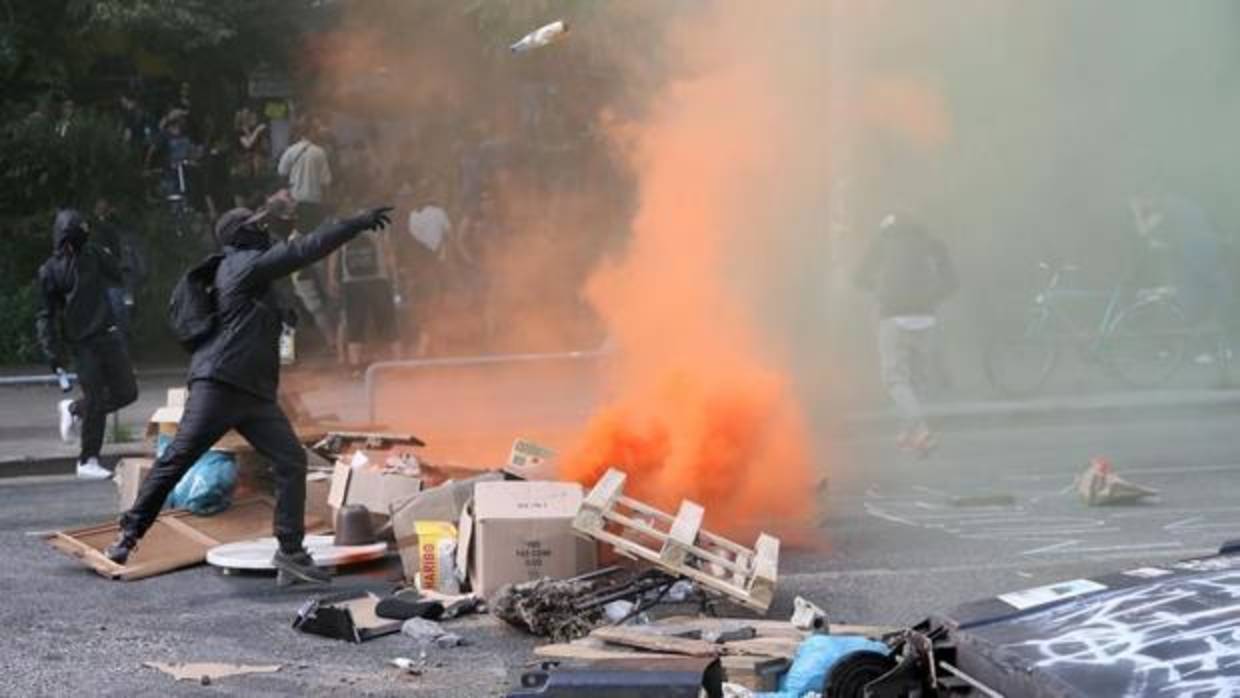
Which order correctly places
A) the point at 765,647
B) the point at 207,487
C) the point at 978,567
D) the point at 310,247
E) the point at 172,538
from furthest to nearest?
the point at 207,487
the point at 172,538
the point at 978,567
the point at 310,247
the point at 765,647

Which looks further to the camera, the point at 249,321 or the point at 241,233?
the point at 241,233

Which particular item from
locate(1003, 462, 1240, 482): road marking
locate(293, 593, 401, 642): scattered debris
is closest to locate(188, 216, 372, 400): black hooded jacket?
locate(293, 593, 401, 642): scattered debris

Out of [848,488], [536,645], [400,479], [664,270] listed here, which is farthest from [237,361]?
[848,488]

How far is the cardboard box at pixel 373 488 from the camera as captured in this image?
8.45 metres

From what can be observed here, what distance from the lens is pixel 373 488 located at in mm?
8492

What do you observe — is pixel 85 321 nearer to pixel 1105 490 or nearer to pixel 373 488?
pixel 373 488

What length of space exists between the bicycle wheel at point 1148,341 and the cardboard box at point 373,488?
337 inches

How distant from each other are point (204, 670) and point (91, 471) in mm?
5425

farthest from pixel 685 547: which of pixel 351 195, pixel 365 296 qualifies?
pixel 351 195

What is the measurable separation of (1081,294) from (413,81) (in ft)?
22.7

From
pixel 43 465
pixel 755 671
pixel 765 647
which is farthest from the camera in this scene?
pixel 43 465

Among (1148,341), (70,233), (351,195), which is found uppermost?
(351,195)

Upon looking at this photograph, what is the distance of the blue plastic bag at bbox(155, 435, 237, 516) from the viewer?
8.73m

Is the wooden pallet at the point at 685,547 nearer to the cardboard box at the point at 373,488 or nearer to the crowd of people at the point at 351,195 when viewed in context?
the cardboard box at the point at 373,488
